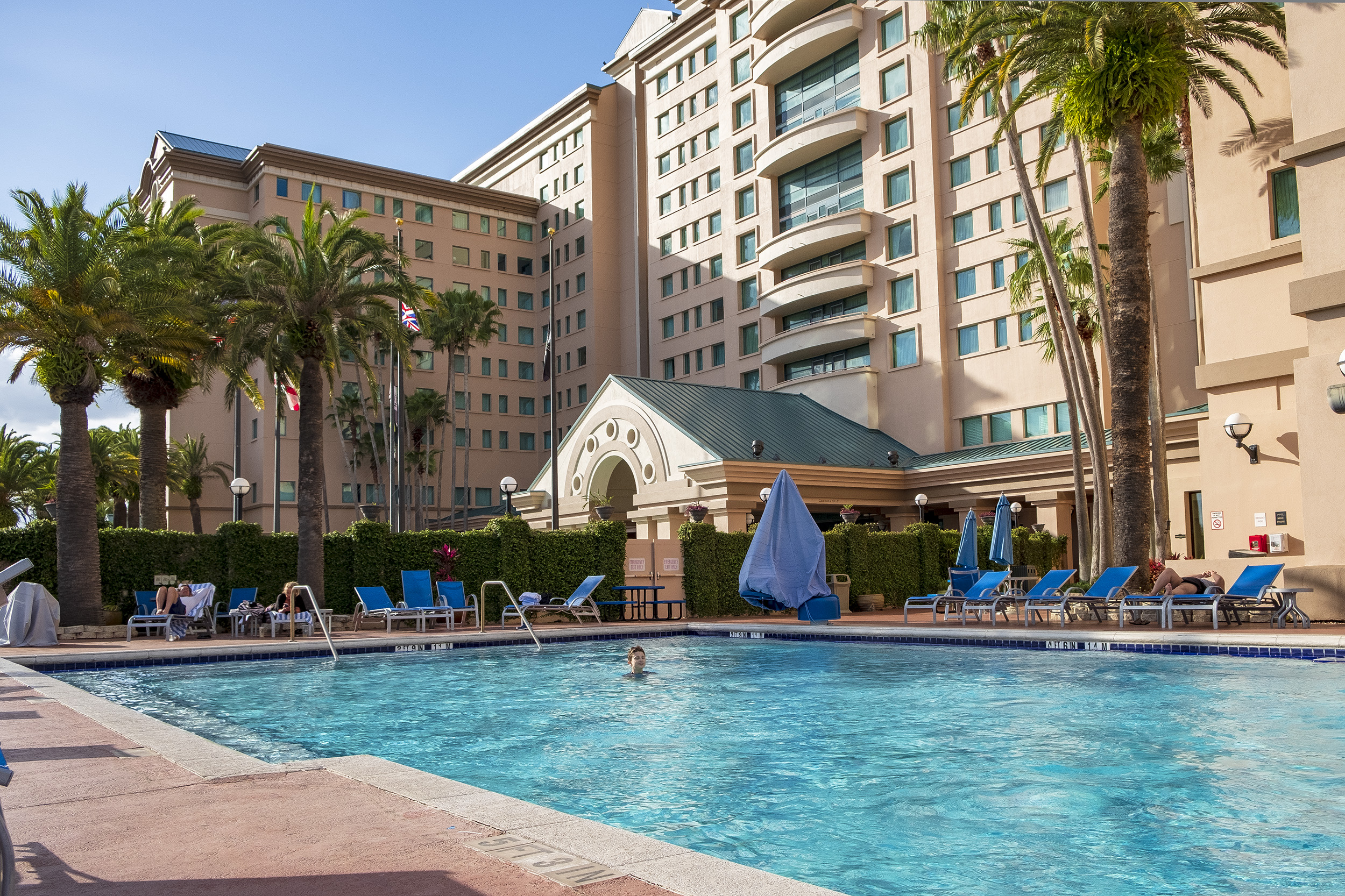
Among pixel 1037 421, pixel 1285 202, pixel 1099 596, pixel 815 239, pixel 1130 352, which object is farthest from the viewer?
pixel 815 239

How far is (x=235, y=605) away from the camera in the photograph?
22328 mm

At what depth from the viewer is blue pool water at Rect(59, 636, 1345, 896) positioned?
5.50 meters

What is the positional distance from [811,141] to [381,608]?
97.7 ft

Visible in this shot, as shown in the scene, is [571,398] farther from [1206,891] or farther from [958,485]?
[1206,891]

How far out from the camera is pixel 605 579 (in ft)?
81.0

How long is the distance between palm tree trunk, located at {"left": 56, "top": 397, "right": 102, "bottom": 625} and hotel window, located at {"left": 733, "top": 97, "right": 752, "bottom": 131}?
3632 centimetres

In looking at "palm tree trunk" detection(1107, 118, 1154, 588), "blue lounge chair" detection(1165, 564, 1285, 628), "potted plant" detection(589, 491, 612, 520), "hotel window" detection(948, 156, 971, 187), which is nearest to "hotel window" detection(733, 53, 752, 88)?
"hotel window" detection(948, 156, 971, 187)

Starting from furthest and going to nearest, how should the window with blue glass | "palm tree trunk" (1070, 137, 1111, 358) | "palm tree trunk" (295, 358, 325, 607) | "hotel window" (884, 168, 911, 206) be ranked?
the window with blue glass → "hotel window" (884, 168, 911, 206) → "palm tree trunk" (1070, 137, 1111, 358) → "palm tree trunk" (295, 358, 325, 607)

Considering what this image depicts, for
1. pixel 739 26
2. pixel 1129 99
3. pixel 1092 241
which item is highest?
pixel 739 26

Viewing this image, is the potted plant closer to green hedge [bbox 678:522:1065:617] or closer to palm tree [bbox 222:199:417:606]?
green hedge [bbox 678:522:1065:617]

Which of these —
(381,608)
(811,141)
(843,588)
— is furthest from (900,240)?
(381,608)

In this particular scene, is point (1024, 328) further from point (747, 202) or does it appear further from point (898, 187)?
point (747, 202)

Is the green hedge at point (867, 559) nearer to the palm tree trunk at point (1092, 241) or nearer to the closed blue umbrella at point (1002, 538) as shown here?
the closed blue umbrella at point (1002, 538)

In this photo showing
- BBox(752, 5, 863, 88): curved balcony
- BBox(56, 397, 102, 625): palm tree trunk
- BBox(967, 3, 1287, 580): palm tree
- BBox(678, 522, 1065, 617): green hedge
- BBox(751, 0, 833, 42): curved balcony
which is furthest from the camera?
BBox(751, 0, 833, 42): curved balcony
